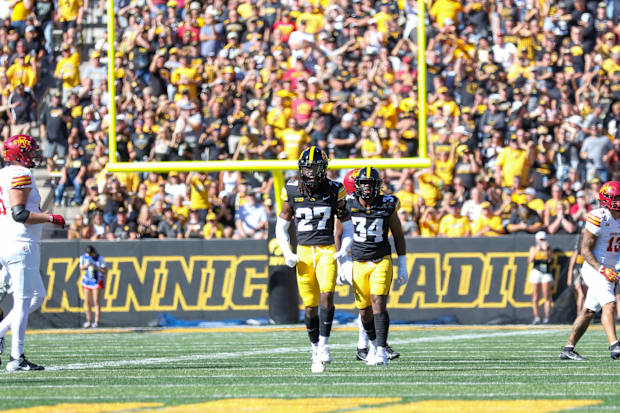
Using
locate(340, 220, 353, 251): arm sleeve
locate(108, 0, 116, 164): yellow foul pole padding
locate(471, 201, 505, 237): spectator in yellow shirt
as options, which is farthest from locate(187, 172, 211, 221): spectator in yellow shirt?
locate(340, 220, 353, 251): arm sleeve

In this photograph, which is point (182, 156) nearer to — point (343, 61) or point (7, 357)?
point (343, 61)

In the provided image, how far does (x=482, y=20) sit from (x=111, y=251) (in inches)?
280

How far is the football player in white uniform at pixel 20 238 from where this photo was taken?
32.3 ft

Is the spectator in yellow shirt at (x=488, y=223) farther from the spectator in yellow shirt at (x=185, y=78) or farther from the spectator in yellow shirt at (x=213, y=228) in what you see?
the spectator in yellow shirt at (x=185, y=78)

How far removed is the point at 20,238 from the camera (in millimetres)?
9961

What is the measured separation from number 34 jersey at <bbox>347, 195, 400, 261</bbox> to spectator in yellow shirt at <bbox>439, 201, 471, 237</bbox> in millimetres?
7542

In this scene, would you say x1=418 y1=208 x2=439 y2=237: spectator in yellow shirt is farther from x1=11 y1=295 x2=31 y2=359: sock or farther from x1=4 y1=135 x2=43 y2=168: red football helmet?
x1=11 y1=295 x2=31 y2=359: sock

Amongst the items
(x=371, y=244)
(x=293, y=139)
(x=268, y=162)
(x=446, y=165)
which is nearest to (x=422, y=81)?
(x=268, y=162)

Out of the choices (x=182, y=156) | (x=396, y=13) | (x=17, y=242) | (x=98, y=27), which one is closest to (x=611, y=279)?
(x=17, y=242)

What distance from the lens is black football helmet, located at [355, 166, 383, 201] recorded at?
34.9ft

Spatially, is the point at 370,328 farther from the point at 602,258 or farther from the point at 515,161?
the point at 515,161

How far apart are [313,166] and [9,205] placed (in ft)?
7.85

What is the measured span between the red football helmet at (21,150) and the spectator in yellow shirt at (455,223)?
9111mm

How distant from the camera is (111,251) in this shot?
19234 mm
